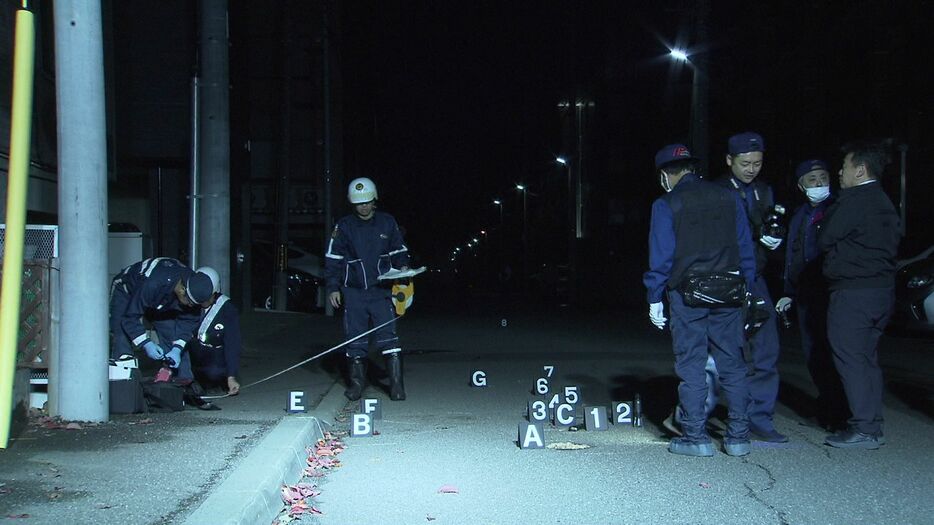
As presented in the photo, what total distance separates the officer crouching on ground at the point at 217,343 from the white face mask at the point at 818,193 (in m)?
4.99

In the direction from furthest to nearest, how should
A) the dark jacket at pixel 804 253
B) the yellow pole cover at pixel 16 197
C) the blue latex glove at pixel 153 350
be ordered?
1. the blue latex glove at pixel 153 350
2. the dark jacket at pixel 804 253
3. the yellow pole cover at pixel 16 197

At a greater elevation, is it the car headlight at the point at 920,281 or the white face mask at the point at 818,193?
the white face mask at the point at 818,193

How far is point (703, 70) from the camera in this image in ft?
61.5

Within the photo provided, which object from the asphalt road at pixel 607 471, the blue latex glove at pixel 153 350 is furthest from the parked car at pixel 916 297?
the blue latex glove at pixel 153 350

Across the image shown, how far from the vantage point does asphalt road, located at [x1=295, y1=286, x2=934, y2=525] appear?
17.5 ft

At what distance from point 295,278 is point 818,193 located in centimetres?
2007

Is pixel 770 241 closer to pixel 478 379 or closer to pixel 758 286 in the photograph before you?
pixel 758 286

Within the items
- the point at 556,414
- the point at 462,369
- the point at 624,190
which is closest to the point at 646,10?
the point at 624,190

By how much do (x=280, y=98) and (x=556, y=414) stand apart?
746 inches

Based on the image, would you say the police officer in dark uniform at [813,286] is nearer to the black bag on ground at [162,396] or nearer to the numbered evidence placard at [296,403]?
the numbered evidence placard at [296,403]

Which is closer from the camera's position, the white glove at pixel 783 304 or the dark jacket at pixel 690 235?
the dark jacket at pixel 690 235

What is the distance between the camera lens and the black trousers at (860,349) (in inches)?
270

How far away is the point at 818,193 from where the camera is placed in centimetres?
752

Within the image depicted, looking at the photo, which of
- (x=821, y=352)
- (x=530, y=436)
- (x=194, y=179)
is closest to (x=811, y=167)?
(x=821, y=352)
